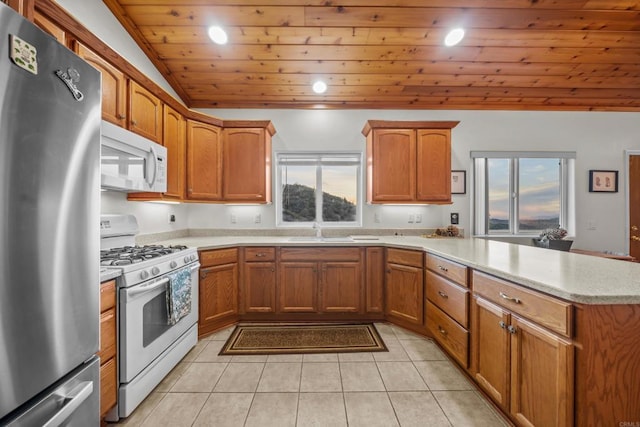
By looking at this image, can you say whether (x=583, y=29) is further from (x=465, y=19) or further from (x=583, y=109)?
(x=583, y=109)

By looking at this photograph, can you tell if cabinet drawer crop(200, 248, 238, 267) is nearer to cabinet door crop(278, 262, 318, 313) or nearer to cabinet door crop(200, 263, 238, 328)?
cabinet door crop(200, 263, 238, 328)

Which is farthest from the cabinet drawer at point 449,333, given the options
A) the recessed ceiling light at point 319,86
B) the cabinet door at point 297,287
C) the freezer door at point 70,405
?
the recessed ceiling light at point 319,86

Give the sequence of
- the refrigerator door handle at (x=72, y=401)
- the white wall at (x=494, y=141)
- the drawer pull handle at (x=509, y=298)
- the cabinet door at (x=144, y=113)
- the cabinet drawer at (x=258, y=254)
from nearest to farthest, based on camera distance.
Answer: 1. the refrigerator door handle at (x=72, y=401)
2. the drawer pull handle at (x=509, y=298)
3. the cabinet door at (x=144, y=113)
4. the cabinet drawer at (x=258, y=254)
5. the white wall at (x=494, y=141)

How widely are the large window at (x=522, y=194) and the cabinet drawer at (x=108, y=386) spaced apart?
382 cm

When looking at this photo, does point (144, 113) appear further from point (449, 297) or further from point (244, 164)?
point (449, 297)

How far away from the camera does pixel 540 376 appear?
1.23 m

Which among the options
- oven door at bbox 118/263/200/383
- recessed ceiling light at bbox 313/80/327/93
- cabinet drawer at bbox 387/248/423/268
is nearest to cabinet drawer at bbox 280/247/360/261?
cabinet drawer at bbox 387/248/423/268

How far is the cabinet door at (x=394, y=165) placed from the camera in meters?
3.09

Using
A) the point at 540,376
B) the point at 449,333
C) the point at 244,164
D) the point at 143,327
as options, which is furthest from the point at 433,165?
the point at 143,327

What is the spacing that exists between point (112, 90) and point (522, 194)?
4.47 m

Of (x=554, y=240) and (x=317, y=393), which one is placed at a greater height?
(x=554, y=240)

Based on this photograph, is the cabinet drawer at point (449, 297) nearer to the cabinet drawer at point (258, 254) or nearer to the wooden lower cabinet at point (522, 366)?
the wooden lower cabinet at point (522, 366)

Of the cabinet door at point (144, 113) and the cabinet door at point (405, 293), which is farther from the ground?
the cabinet door at point (144, 113)

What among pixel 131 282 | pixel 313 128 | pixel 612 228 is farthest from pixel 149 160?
pixel 612 228
